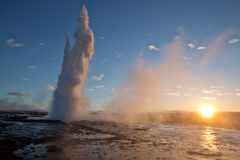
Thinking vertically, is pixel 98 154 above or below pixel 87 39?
below

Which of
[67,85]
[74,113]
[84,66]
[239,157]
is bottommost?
[239,157]

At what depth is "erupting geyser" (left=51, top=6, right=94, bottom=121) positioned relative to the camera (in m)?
Result: 59.4

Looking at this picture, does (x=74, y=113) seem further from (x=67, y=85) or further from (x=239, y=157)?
(x=239, y=157)

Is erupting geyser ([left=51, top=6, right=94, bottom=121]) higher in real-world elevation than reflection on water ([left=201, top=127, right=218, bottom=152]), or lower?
higher

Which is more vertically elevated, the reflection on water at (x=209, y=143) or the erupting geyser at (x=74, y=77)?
the erupting geyser at (x=74, y=77)

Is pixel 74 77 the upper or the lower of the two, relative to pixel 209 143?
upper

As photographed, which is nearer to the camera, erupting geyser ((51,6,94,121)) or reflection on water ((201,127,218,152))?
reflection on water ((201,127,218,152))

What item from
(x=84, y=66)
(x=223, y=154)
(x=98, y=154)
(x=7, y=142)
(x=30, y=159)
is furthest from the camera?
(x=84, y=66)

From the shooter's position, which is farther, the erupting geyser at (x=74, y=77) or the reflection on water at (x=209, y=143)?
the erupting geyser at (x=74, y=77)

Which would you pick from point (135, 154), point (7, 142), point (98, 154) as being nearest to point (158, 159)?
point (135, 154)

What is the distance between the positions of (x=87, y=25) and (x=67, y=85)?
54.4 feet

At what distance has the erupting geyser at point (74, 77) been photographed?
195 ft

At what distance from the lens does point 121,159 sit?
20.1 metres

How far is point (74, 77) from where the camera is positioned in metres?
59.9
